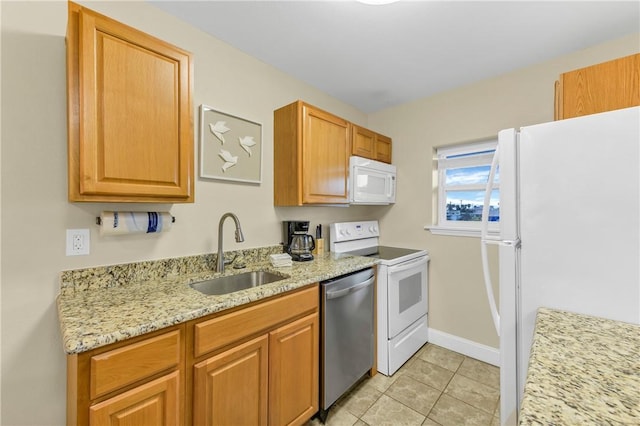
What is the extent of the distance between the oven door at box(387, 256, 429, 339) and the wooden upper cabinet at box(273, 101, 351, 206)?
0.82 metres

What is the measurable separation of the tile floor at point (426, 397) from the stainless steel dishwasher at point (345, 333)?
0.42 feet

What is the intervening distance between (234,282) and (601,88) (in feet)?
7.16

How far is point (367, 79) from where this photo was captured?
94.6 inches

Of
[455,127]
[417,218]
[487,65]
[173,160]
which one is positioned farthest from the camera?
[417,218]

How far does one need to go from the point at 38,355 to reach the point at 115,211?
726 millimetres

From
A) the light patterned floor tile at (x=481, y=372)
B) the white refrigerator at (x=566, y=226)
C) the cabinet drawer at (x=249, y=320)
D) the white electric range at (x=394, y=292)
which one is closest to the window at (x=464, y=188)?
the white electric range at (x=394, y=292)

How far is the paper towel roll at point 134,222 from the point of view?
4.39 ft

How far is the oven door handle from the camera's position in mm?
2182

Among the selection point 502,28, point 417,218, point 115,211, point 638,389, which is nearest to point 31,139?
point 115,211

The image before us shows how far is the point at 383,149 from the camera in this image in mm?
2906

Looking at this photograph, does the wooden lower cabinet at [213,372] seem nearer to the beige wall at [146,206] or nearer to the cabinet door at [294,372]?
the cabinet door at [294,372]

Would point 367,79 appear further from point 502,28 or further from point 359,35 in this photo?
point 502,28

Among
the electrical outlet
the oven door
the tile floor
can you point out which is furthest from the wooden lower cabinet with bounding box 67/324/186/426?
the oven door

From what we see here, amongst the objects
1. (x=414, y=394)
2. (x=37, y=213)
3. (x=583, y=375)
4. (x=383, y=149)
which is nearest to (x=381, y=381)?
(x=414, y=394)
